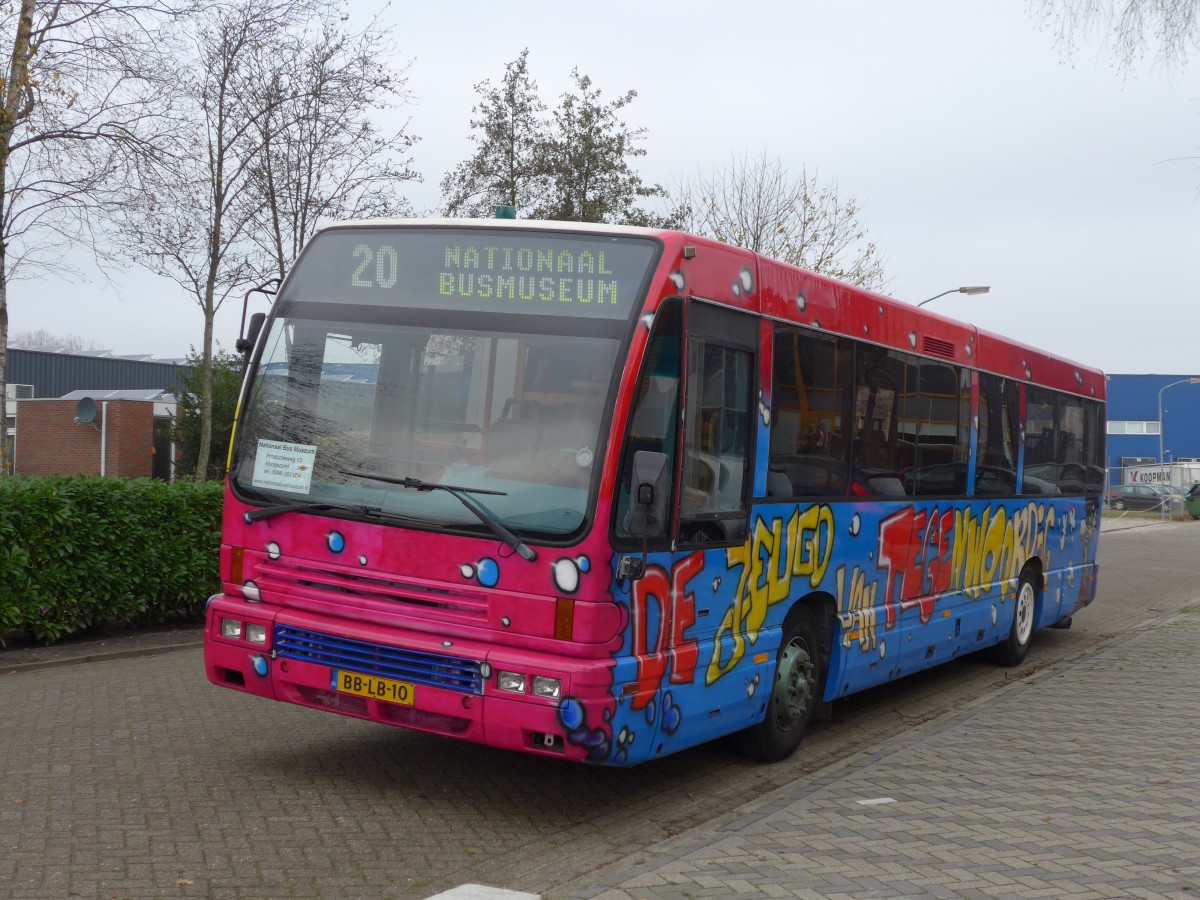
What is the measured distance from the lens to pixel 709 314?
6.70 metres

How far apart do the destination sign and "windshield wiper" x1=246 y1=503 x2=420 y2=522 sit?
1.08m

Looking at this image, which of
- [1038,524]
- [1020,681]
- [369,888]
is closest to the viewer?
[369,888]

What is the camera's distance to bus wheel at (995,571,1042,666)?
12258mm

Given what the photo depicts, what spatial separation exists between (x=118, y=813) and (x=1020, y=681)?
26.1 ft

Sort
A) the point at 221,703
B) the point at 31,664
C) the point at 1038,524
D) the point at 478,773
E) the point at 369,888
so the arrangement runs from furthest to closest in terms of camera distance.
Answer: the point at 1038,524
the point at 31,664
the point at 221,703
the point at 478,773
the point at 369,888

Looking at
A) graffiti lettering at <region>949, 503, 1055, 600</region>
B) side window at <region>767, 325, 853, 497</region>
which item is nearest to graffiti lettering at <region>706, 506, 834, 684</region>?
side window at <region>767, 325, 853, 497</region>

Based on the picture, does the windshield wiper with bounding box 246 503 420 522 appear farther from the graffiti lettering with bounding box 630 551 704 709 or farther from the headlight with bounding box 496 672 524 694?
the graffiti lettering with bounding box 630 551 704 709

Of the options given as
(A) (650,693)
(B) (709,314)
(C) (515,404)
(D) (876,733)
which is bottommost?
(D) (876,733)

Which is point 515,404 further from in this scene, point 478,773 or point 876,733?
point 876,733

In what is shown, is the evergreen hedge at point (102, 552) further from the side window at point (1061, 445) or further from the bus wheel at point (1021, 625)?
the side window at point (1061, 445)

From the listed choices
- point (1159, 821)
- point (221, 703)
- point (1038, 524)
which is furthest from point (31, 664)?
point (1038, 524)

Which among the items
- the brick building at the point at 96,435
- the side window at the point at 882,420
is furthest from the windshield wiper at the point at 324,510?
the brick building at the point at 96,435

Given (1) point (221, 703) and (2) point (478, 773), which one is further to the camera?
(1) point (221, 703)

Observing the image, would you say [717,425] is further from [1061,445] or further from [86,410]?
[86,410]
